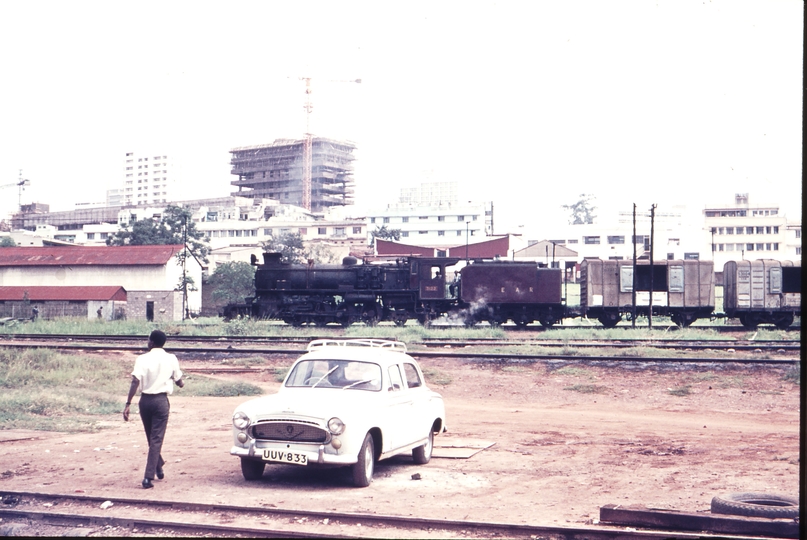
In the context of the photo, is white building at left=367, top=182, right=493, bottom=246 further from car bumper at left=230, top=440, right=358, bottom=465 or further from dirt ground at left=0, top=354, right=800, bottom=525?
car bumper at left=230, top=440, right=358, bottom=465

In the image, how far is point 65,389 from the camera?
17281 millimetres

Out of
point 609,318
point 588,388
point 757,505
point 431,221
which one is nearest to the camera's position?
point 757,505

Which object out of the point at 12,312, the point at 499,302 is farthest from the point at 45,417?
the point at 12,312

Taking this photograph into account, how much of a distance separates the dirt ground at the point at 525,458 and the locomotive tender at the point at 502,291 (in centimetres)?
1556

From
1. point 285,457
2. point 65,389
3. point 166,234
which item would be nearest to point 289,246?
point 166,234

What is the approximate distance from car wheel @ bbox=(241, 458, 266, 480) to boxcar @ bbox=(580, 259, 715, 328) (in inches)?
1062

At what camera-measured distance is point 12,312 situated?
4944 cm

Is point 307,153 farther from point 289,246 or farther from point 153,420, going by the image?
point 153,420

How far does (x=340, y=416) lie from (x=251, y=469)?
1.41 m

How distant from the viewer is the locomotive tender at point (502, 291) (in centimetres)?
3384

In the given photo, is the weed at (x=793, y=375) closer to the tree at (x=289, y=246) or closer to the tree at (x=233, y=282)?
the tree at (x=233, y=282)

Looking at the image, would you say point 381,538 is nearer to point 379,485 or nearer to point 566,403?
point 379,485

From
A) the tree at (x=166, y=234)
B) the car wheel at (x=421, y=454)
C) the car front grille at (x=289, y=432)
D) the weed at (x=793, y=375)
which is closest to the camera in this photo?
the car front grille at (x=289, y=432)

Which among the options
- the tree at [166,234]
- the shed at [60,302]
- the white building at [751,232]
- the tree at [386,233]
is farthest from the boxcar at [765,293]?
the tree at [386,233]
